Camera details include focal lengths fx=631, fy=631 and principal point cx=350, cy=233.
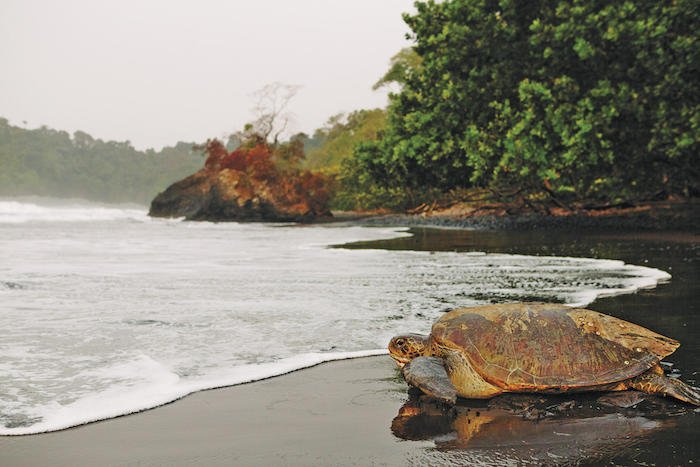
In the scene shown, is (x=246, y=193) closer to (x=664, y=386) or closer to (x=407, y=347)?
(x=407, y=347)

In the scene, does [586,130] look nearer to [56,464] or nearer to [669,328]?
[669,328]

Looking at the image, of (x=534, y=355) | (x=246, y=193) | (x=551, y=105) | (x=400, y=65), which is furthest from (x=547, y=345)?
(x=400, y=65)

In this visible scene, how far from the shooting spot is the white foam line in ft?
11.5

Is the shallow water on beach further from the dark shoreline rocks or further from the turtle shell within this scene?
the dark shoreline rocks

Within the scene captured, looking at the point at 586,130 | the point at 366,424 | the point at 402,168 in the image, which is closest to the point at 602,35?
A: the point at 586,130

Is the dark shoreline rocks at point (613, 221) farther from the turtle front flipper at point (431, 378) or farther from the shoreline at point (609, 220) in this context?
the turtle front flipper at point (431, 378)

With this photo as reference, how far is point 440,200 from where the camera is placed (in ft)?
139

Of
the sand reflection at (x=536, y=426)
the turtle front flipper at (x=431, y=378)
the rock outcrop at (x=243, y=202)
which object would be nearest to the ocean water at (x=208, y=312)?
the turtle front flipper at (x=431, y=378)

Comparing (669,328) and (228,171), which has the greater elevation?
(228,171)

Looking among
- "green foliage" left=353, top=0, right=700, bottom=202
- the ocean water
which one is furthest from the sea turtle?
"green foliage" left=353, top=0, right=700, bottom=202

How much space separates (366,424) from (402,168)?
88.7 feet

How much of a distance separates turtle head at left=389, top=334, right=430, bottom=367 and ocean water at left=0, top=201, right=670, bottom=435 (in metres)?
0.74

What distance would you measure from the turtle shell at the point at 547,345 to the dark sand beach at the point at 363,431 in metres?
0.16

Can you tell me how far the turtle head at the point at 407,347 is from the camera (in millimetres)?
4406
